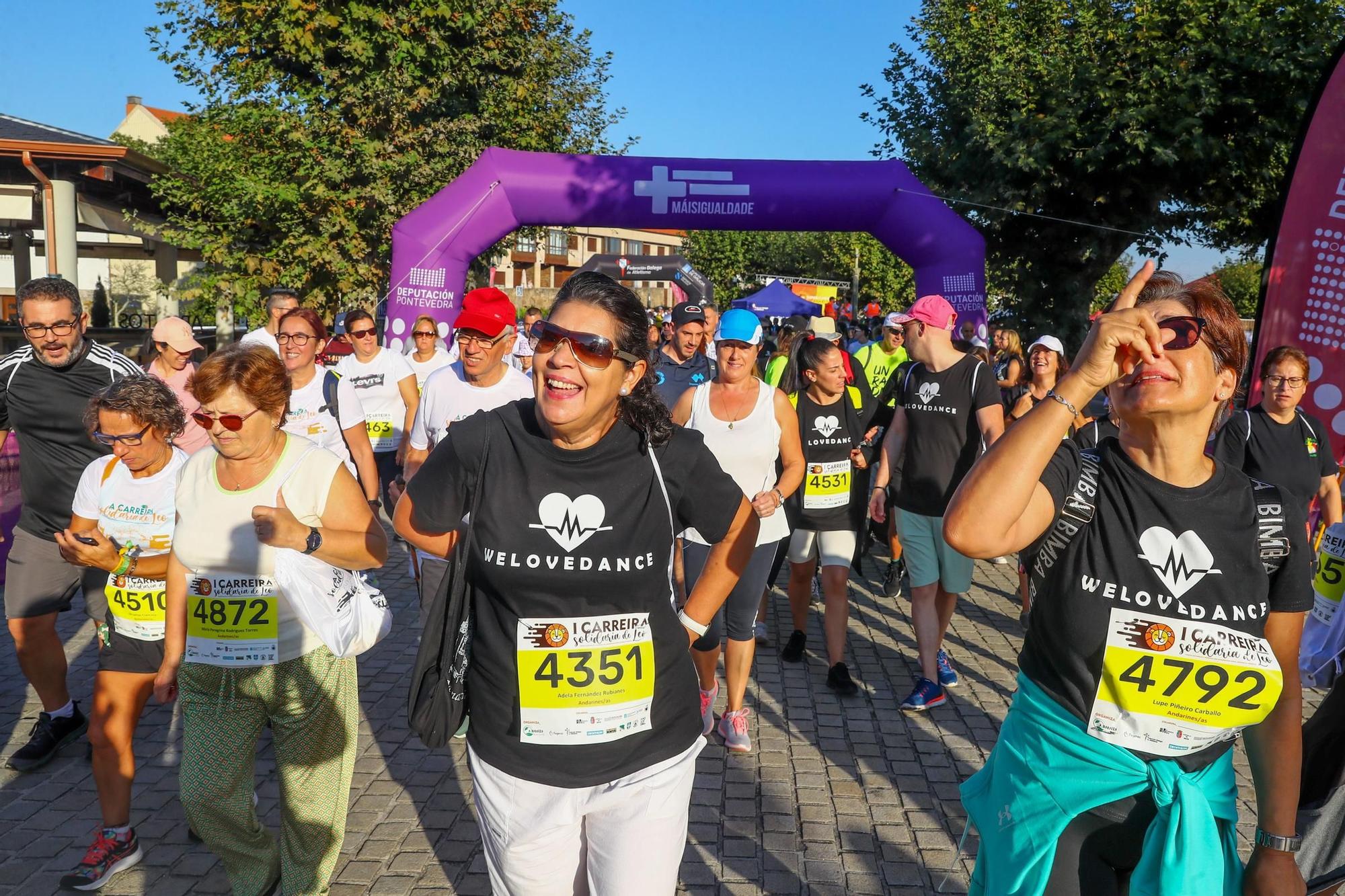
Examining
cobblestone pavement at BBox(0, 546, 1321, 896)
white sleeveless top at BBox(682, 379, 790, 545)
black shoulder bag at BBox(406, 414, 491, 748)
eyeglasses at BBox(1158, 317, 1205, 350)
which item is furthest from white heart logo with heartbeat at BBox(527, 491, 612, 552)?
white sleeveless top at BBox(682, 379, 790, 545)

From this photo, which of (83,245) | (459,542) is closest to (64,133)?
(83,245)

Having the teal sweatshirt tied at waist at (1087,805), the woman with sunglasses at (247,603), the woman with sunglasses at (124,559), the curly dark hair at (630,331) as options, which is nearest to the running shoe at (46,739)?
the woman with sunglasses at (124,559)

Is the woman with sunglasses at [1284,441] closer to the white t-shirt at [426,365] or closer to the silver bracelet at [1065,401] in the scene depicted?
the silver bracelet at [1065,401]

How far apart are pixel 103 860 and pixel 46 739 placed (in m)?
1.39

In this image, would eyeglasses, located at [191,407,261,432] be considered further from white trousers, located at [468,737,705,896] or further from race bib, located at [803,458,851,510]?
race bib, located at [803,458,851,510]

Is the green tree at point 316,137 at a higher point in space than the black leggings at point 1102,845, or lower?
higher

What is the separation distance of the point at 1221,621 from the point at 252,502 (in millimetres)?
2720

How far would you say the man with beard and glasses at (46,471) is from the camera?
4676 millimetres

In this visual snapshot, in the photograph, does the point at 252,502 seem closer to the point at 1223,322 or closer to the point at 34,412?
the point at 34,412

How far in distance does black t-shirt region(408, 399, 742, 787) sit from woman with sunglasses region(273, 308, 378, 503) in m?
3.08

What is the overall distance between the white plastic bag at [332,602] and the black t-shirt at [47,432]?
231 cm

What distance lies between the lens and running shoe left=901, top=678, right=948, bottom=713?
5.52 m

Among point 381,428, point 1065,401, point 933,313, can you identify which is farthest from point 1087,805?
point 381,428

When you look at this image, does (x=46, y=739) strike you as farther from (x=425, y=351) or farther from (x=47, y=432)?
(x=425, y=351)
